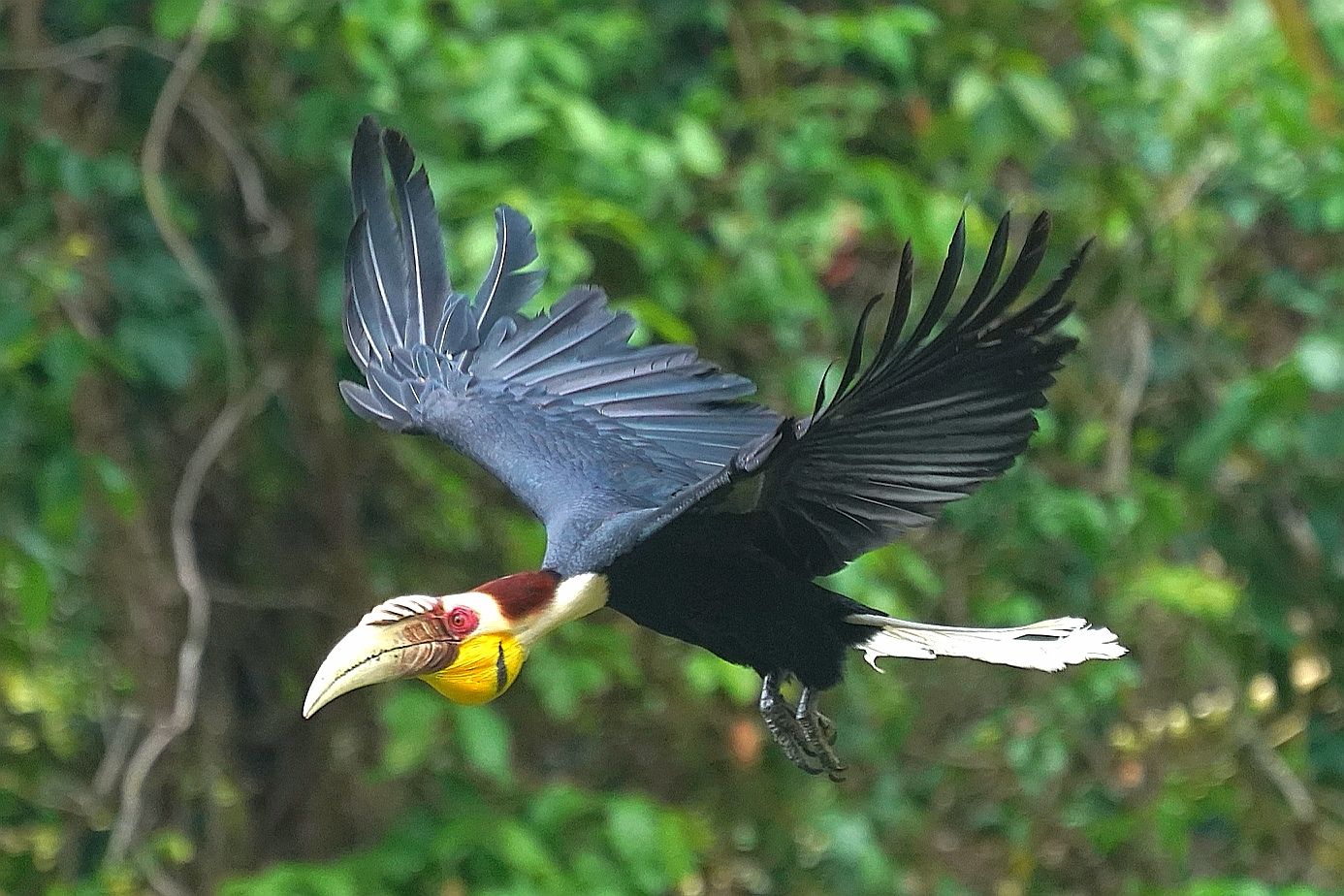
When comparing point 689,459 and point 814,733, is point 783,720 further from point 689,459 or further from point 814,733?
point 689,459

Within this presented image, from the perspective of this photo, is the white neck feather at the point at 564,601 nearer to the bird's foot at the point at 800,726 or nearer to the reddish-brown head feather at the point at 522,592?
the reddish-brown head feather at the point at 522,592

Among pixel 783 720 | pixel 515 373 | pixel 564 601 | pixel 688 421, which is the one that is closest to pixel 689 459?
pixel 688 421

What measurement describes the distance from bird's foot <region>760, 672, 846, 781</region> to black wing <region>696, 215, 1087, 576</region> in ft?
0.79

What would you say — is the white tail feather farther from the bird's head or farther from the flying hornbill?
the bird's head

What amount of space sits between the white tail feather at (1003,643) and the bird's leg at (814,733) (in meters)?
0.13

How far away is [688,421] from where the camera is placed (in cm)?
279

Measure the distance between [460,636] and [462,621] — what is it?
19mm

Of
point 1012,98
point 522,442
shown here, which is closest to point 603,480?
point 522,442

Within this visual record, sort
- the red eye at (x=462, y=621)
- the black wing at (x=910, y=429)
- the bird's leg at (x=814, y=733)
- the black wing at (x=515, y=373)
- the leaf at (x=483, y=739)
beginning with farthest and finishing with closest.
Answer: the leaf at (x=483, y=739) < the black wing at (x=515, y=373) < the bird's leg at (x=814, y=733) < the red eye at (x=462, y=621) < the black wing at (x=910, y=429)

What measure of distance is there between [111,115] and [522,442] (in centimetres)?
175

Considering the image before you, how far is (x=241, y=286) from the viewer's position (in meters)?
4.00

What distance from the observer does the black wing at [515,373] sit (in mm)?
2559

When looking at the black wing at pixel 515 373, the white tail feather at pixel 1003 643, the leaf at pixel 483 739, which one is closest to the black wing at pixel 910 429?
the white tail feather at pixel 1003 643

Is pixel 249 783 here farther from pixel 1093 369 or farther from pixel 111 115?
pixel 1093 369
